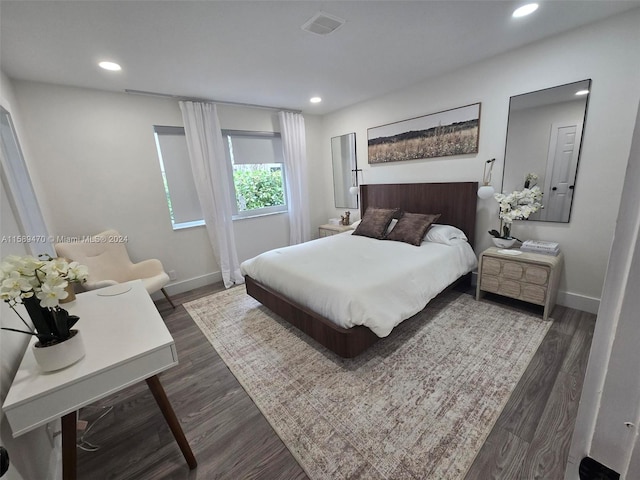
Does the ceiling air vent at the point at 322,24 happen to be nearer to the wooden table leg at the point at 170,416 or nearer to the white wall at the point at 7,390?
the white wall at the point at 7,390

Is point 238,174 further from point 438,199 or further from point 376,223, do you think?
point 438,199

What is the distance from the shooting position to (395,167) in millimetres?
3709

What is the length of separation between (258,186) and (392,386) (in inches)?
132

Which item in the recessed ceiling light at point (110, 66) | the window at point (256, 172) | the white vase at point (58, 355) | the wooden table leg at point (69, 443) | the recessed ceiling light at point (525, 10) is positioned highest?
the recessed ceiling light at point (110, 66)

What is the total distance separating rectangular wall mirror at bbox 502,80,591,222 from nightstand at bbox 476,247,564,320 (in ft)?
1.69

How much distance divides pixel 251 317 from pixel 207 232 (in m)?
1.53

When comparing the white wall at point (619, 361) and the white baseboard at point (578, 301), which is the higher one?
the white wall at point (619, 361)

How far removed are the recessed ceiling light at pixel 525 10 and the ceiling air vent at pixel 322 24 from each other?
126 cm

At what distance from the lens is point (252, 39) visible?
2.04 m

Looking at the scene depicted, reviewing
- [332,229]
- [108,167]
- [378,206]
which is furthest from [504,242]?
[108,167]

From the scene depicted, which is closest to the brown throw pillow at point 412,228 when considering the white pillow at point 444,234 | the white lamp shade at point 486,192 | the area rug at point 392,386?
the white pillow at point 444,234

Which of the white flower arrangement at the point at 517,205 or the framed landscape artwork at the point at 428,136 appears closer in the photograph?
the white flower arrangement at the point at 517,205

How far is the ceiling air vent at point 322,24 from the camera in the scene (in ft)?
5.95

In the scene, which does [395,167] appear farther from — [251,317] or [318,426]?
[318,426]
